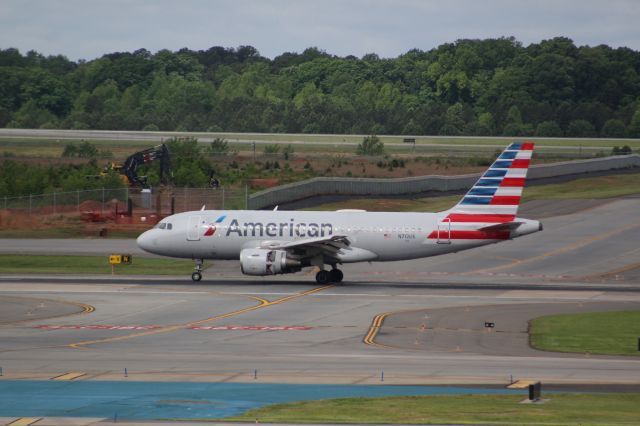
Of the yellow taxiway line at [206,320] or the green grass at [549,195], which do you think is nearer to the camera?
the yellow taxiway line at [206,320]

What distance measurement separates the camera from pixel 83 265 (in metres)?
65.9

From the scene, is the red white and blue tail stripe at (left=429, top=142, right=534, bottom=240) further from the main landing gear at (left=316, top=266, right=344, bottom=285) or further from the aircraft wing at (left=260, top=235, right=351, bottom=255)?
the main landing gear at (left=316, top=266, right=344, bottom=285)

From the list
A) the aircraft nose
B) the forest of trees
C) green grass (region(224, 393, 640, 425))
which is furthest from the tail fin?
the forest of trees

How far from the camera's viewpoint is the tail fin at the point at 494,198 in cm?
5688

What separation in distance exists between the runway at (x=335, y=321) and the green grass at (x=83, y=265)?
2587 millimetres

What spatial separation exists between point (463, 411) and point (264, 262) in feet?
93.2

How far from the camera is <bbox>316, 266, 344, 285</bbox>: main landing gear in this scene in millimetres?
58250

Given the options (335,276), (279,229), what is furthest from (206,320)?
(335,276)

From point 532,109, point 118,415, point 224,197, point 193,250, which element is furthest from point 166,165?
point 532,109

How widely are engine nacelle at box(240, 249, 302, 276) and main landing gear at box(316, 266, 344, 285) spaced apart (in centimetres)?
225

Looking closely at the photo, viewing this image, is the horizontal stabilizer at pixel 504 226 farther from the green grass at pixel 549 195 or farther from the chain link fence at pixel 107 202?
the chain link fence at pixel 107 202

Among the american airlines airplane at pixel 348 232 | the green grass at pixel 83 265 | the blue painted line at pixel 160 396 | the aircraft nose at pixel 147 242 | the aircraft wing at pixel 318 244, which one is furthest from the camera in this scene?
the green grass at pixel 83 265

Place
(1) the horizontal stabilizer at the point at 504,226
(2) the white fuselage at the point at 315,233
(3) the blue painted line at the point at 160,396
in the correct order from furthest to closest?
1. (2) the white fuselage at the point at 315,233
2. (1) the horizontal stabilizer at the point at 504,226
3. (3) the blue painted line at the point at 160,396

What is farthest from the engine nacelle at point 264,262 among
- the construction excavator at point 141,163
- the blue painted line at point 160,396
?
the construction excavator at point 141,163
